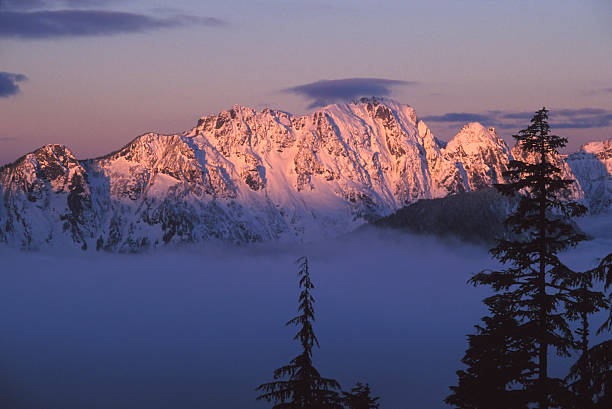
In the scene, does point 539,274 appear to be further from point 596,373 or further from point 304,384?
point 304,384

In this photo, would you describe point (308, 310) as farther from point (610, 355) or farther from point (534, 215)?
point (610, 355)

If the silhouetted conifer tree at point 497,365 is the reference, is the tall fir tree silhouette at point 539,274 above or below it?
above

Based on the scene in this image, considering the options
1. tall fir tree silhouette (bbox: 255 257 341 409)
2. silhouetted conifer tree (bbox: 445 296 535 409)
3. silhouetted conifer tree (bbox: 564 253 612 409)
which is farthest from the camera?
tall fir tree silhouette (bbox: 255 257 341 409)

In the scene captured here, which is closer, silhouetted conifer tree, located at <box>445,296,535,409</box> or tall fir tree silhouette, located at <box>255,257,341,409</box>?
silhouetted conifer tree, located at <box>445,296,535,409</box>

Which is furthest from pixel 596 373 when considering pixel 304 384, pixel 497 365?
pixel 304 384

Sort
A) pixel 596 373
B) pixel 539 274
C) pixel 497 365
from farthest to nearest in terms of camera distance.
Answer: pixel 497 365 → pixel 539 274 → pixel 596 373

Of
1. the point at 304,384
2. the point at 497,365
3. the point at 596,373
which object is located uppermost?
the point at 596,373

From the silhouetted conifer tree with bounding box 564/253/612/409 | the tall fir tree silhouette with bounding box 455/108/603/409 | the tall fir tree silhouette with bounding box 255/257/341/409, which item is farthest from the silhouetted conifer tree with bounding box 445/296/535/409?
the tall fir tree silhouette with bounding box 255/257/341/409

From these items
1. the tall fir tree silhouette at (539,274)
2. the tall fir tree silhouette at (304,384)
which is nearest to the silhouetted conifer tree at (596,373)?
the tall fir tree silhouette at (539,274)

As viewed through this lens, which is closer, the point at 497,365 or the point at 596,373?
the point at 596,373

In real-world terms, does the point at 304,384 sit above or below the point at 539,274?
below

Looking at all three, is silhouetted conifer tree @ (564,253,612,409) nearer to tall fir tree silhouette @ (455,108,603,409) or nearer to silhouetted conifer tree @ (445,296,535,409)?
tall fir tree silhouette @ (455,108,603,409)

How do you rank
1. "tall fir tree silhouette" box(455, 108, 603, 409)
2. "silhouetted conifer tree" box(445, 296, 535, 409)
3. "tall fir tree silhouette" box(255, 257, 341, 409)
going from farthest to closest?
"tall fir tree silhouette" box(255, 257, 341, 409) < "silhouetted conifer tree" box(445, 296, 535, 409) < "tall fir tree silhouette" box(455, 108, 603, 409)

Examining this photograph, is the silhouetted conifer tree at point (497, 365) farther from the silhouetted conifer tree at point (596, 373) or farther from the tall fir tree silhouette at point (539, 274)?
the silhouetted conifer tree at point (596, 373)
